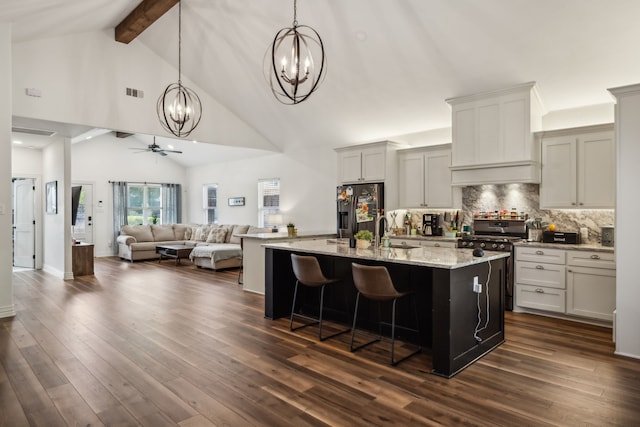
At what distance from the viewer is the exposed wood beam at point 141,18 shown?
5414 millimetres

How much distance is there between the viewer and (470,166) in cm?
543

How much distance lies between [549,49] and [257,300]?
15.4 feet

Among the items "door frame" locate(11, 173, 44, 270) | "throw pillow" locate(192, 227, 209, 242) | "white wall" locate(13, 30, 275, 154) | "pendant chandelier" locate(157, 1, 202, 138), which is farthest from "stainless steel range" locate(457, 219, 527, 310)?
"door frame" locate(11, 173, 44, 270)

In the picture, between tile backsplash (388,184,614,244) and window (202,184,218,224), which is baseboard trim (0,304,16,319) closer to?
tile backsplash (388,184,614,244)

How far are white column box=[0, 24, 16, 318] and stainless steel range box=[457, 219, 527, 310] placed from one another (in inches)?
225

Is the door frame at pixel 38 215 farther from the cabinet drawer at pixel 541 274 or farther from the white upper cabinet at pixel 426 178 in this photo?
the cabinet drawer at pixel 541 274

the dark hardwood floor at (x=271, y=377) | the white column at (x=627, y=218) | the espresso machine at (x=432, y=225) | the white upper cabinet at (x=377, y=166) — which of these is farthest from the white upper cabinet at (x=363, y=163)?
the white column at (x=627, y=218)

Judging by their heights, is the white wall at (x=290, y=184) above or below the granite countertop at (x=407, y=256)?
above

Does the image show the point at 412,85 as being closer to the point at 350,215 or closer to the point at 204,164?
the point at 350,215

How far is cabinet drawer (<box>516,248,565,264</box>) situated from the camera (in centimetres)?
468

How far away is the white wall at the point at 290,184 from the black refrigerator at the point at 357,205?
1.04 m

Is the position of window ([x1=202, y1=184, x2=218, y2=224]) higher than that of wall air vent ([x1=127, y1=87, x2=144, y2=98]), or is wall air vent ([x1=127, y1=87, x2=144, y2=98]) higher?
wall air vent ([x1=127, y1=87, x2=144, y2=98])

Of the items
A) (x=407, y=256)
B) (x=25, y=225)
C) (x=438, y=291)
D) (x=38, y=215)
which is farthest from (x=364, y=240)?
(x=25, y=225)

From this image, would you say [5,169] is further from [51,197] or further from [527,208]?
[527,208]
